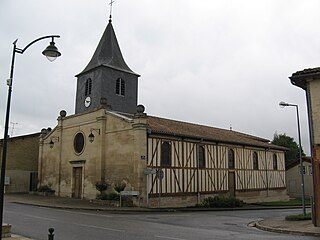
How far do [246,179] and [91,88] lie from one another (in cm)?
1444

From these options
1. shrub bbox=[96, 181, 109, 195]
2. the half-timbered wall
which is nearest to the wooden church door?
shrub bbox=[96, 181, 109, 195]

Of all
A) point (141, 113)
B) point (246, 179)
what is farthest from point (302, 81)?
point (246, 179)

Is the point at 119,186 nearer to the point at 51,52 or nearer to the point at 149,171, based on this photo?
the point at 149,171

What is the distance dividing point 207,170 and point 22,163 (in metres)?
17.2

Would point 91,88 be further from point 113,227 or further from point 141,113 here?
point 113,227

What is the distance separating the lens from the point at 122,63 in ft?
100

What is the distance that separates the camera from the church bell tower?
28344 mm

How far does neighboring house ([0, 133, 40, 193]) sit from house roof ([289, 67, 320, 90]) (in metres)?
26.0

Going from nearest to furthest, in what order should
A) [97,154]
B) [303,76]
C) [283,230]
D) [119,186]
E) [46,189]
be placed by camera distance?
[283,230]
[303,76]
[119,186]
[97,154]
[46,189]

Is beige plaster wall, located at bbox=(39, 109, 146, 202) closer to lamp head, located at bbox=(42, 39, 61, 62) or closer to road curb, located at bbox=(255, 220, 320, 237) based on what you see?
road curb, located at bbox=(255, 220, 320, 237)

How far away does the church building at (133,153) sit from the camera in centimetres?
2333

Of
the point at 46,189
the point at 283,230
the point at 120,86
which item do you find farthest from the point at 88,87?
the point at 283,230

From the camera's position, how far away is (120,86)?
2956cm

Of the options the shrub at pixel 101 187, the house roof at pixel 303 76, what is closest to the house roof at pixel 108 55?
the shrub at pixel 101 187
